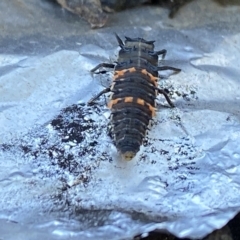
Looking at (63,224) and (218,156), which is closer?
(63,224)

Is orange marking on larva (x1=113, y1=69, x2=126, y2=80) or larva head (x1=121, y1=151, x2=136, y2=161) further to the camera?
orange marking on larva (x1=113, y1=69, x2=126, y2=80)

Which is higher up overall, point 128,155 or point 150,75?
point 150,75

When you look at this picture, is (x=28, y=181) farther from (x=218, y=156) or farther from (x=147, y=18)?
(x=147, y=18)

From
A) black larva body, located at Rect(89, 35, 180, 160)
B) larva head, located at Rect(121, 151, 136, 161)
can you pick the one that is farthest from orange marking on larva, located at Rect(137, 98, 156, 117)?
larva head, located at Rect(121, 151, 136, 161)

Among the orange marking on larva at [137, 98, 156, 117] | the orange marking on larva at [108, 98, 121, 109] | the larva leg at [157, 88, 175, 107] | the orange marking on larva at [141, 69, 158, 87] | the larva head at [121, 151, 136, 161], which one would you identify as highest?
the orange marking on larva at [141, 69, 158, 87]

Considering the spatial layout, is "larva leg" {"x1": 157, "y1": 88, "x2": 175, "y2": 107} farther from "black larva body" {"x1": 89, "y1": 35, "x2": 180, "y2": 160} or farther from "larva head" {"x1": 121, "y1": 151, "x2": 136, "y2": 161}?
"larva head" {"x1": 121, "y1": 151, "x2": 136, "y2": 161}

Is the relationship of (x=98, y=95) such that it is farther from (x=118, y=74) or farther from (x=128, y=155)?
(x=128, y=155)

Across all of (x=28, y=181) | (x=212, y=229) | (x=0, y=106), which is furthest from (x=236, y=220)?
(x=0, y=106)

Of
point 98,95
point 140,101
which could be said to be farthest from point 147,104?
point 98,95

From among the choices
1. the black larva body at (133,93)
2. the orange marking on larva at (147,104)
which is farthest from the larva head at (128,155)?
the orange marking on larva at (147,104)
